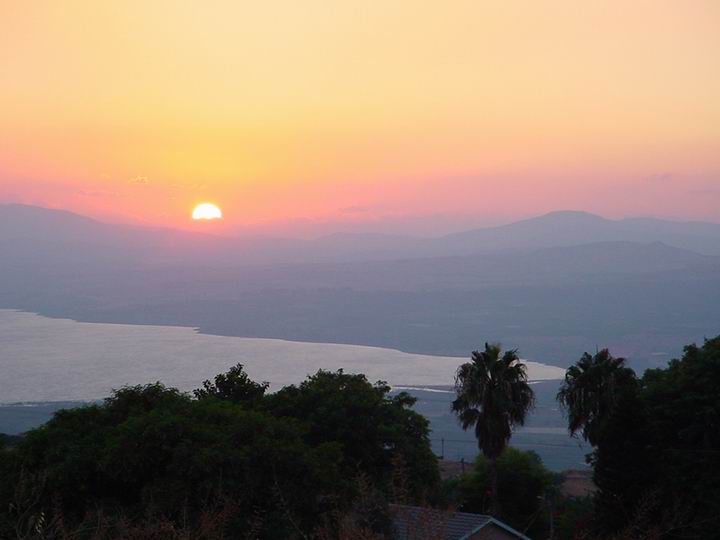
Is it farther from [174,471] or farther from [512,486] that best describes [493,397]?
[174,471]

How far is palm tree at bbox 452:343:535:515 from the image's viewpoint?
30.2 metres

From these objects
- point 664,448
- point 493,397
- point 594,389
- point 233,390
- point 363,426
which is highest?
point 594,389

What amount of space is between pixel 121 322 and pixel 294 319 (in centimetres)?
3736

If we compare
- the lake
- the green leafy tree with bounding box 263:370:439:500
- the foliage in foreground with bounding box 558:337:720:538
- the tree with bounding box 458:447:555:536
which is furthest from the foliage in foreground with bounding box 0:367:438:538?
the lake

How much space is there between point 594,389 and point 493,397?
3.53 metres

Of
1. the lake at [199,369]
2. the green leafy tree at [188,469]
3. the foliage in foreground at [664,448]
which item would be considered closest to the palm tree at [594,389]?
the foliage in foreground at [664,448]

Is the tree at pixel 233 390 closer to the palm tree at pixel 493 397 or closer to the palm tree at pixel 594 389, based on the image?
the palm tree at pixel 493 397

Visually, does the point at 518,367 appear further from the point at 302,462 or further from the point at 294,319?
the point at 294,319

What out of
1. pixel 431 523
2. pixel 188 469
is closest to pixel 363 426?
pixel 188 469

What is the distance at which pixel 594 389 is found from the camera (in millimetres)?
30484

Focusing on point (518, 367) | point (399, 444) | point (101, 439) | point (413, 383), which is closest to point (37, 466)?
point (101, 439)

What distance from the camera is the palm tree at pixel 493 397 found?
1188 inches

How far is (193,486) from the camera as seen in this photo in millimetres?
20703

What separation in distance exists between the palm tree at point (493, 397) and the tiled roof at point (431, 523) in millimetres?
6488
